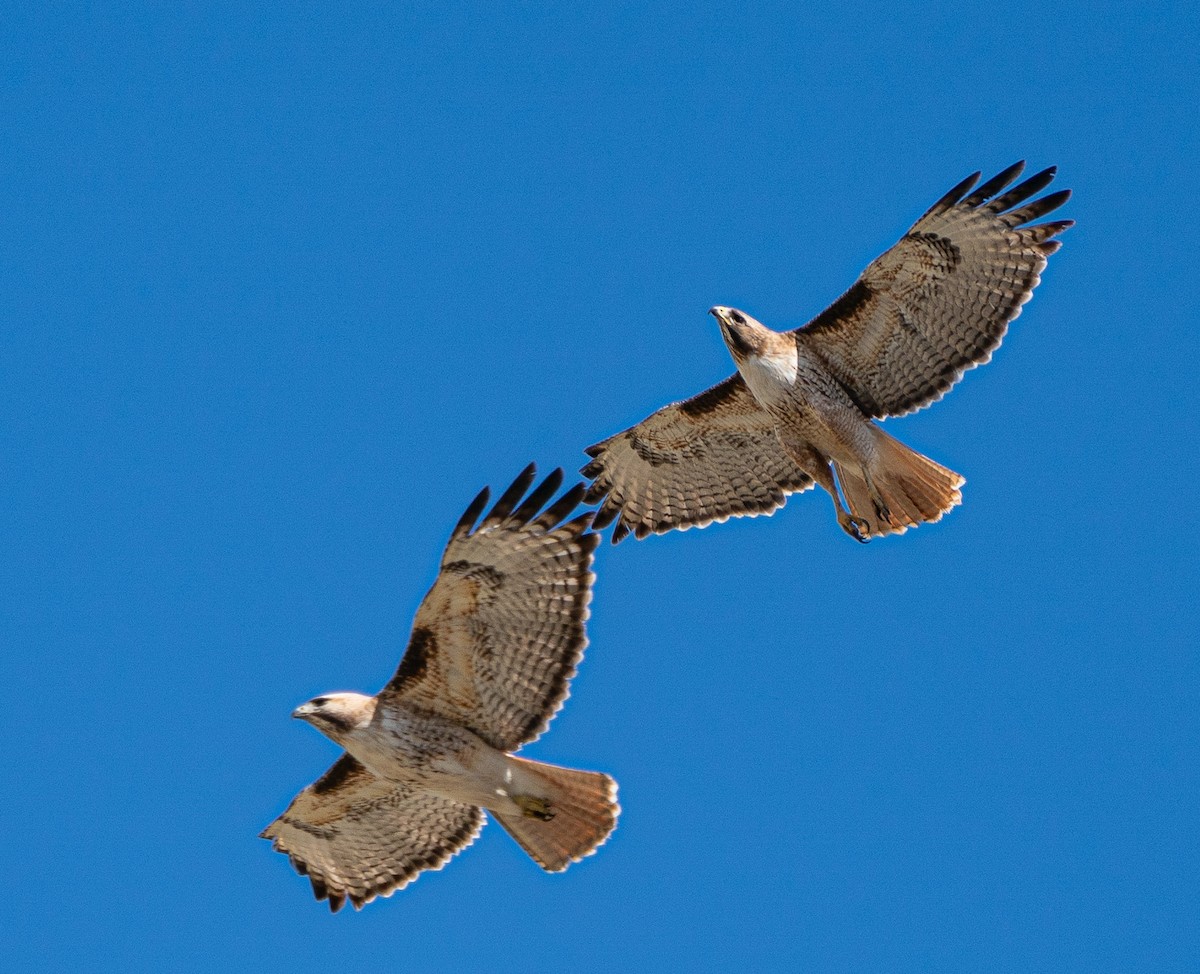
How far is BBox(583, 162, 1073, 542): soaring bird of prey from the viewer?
36.2 feet

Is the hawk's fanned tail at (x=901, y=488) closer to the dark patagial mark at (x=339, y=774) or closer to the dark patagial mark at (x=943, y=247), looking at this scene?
the dark patagial mark at (x=943, y=247)

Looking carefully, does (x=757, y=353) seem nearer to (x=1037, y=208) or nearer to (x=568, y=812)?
(x=1037, y=208)

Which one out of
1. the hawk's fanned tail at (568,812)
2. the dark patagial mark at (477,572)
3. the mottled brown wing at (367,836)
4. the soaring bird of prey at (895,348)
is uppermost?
the soaring bird of prey at (895,348)

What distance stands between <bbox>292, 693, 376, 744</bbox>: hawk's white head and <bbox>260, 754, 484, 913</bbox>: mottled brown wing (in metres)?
0.98

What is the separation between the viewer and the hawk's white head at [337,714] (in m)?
9.79

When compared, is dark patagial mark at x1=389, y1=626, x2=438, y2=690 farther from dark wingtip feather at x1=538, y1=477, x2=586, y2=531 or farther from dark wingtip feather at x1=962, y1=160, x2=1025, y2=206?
dark wingtip feather at x1=962, y1=160, x2=1025, y2=206

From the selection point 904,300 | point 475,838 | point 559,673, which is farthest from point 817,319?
point 475,838

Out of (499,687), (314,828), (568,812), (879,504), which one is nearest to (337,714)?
(499,687)

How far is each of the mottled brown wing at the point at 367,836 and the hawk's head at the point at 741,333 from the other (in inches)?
125

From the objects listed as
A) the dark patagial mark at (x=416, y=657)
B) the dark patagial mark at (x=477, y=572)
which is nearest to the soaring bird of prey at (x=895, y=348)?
the dark patagial mark at (x=477, y=572)

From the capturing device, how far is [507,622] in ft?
32.9

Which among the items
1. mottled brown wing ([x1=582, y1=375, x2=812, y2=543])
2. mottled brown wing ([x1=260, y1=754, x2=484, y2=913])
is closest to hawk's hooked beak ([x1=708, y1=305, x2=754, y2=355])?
mottled brown wing ([x1=582, y1=375, x2=812, y2=543])

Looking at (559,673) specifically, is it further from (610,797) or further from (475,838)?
(475,838)

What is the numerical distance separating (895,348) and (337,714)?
4.15m
